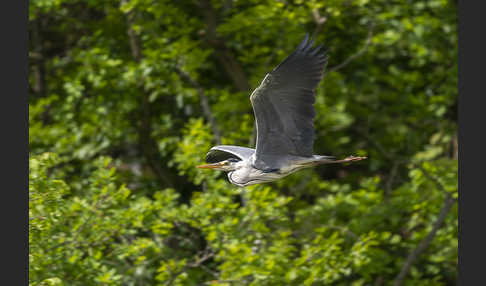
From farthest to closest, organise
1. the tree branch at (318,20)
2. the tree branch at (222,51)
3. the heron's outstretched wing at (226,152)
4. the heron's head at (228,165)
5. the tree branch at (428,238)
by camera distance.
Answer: the tree branch at (222,51) < the tree branch at (428,238) < the tree branch at (318,20) < the heron's head at (228,165) < the heron's outstretched wing at (226,152)

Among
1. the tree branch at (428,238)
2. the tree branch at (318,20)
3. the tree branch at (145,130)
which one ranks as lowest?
the tree branch at (428,238)

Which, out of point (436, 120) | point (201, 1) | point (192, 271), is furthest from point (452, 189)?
point (201, 1)

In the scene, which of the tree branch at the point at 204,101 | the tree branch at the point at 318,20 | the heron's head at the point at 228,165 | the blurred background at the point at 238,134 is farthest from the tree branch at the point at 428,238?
the heron's head at the point at 228,165

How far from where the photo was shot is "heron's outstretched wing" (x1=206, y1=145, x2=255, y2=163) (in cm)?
414

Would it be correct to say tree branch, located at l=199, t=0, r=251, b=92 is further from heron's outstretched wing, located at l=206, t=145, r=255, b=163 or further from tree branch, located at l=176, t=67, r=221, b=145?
heron's outstretched wing, located at l=206, t=145, r=255, b=163

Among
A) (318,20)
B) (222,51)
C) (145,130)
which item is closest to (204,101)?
(222,51)

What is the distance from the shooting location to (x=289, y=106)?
3812mm

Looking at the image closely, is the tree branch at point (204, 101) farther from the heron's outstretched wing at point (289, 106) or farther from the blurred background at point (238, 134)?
the heron's outstretched wing at point (289, 106)

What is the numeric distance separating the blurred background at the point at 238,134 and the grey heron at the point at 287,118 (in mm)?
1729

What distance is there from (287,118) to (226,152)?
3.04 ft

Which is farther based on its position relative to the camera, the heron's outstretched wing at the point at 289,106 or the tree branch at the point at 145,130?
the tree branch at the point at 145,130

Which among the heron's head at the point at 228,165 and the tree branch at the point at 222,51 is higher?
the tree branch at the point at 222,51

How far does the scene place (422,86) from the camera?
26.8 feet

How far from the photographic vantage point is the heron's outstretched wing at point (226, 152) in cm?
414
